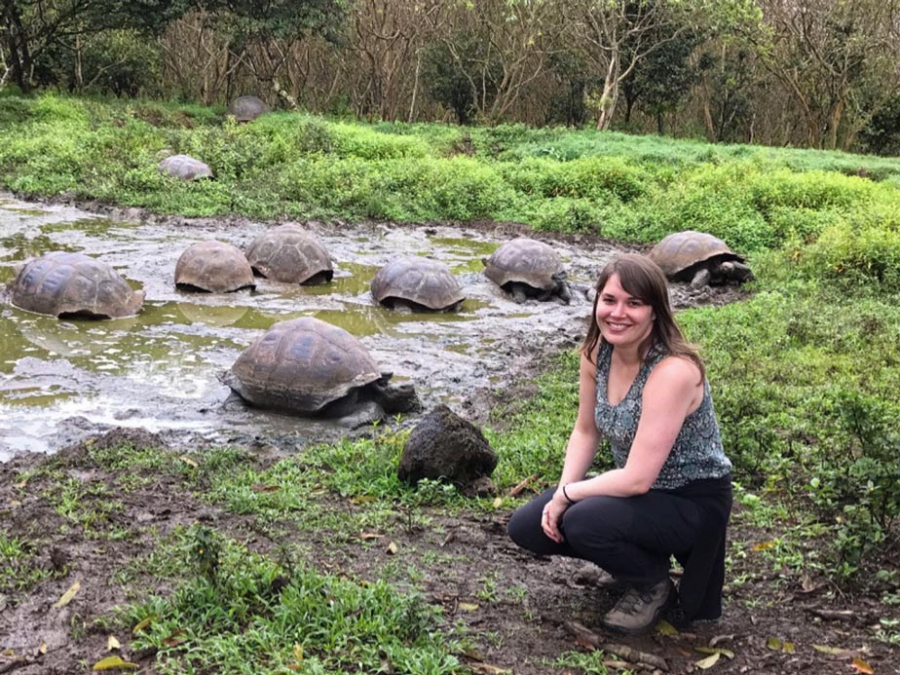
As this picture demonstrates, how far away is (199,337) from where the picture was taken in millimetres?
7676

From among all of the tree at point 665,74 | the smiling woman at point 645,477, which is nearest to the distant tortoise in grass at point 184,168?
the smiling woman at point 645,477

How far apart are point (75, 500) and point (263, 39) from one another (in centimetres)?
2531

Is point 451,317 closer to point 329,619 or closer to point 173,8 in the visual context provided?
point 329,619

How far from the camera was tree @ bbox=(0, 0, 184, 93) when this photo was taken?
24547 mm

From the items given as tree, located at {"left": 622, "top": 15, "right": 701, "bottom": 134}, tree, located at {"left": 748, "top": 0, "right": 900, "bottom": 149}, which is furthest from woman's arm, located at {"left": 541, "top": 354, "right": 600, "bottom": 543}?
tree, located at {"left": 748, "top": 0, "right": 900, "bottom": 149}

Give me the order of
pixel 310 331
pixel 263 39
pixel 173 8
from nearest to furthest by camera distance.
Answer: pixel 310 331 < pixel 173 8 < pixel 263 39

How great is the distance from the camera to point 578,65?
30656 millimetres

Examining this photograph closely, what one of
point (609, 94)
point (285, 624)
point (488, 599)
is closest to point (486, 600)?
point (488, 599)

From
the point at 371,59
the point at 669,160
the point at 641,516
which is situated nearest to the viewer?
the point at 641,516

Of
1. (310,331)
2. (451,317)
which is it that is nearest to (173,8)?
(451,317)

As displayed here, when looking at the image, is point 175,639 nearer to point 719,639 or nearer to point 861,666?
point 719,639

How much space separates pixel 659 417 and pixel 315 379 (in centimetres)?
331

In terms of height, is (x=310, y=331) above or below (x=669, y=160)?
below

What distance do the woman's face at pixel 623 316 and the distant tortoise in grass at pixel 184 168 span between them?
44.2ft
